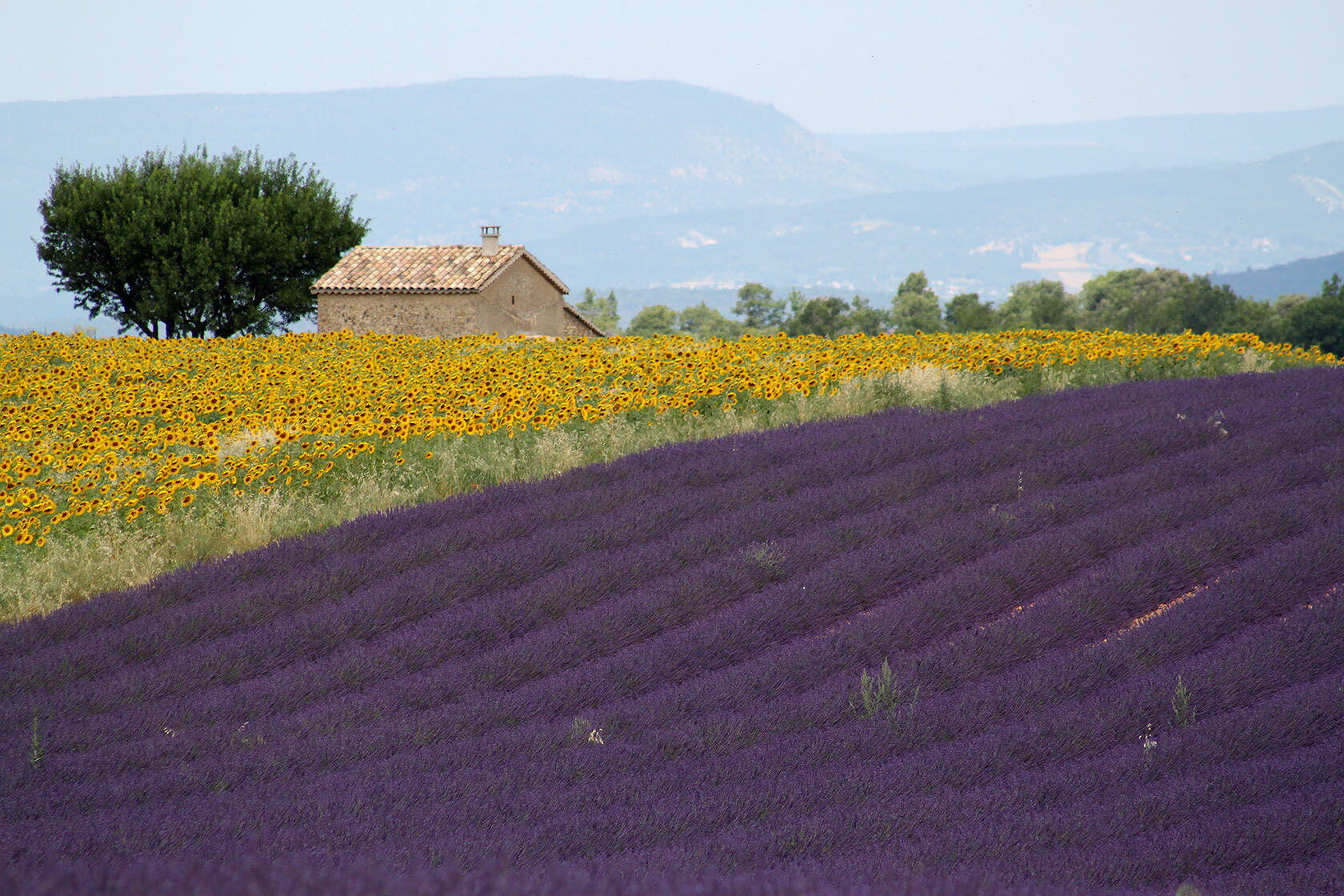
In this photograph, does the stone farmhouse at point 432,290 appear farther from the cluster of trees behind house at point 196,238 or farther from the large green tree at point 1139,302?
the large green tree at point 1139,302

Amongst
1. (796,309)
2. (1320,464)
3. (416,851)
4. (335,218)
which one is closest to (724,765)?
(416,851)

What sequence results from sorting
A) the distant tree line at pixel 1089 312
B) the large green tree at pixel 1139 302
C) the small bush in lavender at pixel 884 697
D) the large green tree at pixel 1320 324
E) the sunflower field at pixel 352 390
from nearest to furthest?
the small bush in lavender at pixel 884 697, the sunflower field at pixel 352 390, the large green tree at pixel 1320 324, the distant tree line at pixel 1089 312, the large green tree at pixel 1139 302

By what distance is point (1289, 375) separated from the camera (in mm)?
11508

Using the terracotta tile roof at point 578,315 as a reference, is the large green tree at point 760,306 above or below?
above

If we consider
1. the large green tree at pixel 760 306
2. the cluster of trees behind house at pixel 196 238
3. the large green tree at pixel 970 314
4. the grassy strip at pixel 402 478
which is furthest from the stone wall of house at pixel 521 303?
the large green tree at pixel 760 306

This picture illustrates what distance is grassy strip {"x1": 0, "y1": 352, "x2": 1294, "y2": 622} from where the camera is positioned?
785 cm

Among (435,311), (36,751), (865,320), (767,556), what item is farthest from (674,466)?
(865,320)

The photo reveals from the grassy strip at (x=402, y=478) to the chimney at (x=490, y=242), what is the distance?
20987 millimetres

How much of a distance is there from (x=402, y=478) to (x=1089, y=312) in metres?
111

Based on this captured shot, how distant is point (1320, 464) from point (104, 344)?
17.2 metres

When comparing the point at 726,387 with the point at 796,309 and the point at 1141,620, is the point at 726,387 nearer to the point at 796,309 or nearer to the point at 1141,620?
the point at 1141,620

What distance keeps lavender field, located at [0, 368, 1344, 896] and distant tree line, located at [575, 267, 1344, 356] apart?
197 ft

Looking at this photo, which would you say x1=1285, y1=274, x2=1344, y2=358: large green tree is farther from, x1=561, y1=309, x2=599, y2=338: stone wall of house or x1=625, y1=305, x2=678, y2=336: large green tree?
x1=625, y1=305, x2=678, y2=336: large green tree

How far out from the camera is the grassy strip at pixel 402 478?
785 centimetres
